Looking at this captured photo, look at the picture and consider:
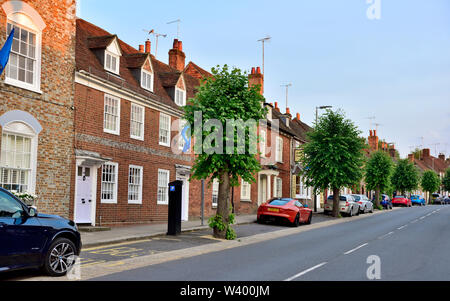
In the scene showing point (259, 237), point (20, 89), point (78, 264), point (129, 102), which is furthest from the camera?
point (129, 102)

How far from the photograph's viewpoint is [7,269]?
7.66 metres

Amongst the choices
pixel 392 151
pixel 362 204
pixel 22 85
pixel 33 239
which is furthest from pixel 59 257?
pixel 392 151

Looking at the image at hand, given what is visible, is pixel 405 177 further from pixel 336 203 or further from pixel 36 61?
pixel 36 61

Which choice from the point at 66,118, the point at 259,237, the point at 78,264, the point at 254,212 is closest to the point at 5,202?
the point at 78,264

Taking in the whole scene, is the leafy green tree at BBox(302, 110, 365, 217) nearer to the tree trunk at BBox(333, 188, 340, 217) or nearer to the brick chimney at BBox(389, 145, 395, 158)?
the tree trunk at BBox(333, 188, 340, 217)

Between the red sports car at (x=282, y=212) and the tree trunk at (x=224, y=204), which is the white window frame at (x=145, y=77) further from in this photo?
the red sports car at (x=282, y=212)

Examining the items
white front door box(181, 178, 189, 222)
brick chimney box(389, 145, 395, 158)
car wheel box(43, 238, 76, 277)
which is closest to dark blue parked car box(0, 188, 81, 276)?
car wheel box(43, 238, 76, 277)

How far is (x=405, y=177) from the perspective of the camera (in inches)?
2660

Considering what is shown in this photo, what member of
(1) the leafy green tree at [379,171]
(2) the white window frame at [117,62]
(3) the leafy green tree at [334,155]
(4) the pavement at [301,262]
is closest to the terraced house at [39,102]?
(2) the white window frame at [117,62]

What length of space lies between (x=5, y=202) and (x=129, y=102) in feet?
41.2

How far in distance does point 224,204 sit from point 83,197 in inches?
216

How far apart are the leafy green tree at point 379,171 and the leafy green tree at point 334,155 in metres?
16.4

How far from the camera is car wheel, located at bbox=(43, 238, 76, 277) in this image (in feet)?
27.6
